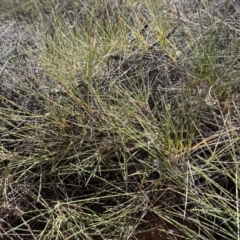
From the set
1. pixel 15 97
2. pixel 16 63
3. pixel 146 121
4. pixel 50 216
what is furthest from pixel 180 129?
pixel 16 63

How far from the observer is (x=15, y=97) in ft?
5.79

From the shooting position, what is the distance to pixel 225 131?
54.1 inches

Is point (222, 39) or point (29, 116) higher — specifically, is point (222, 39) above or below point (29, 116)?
below

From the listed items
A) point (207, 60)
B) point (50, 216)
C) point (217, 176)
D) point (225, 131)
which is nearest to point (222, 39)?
point (207, 60)

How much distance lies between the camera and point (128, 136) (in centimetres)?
144

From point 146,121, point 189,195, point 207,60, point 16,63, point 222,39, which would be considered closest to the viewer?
point 189,195

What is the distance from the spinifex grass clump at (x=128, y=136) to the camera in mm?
1318

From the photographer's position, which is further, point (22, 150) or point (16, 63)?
point (16, 63)

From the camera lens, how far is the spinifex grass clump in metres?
1.32

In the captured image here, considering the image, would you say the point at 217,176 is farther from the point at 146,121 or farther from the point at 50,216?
the point at 50,216

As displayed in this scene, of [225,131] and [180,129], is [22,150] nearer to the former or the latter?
[180,129]

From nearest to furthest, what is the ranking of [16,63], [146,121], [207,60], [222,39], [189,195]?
1. [189,195]
2. [146,121]
3. [207,60]
4. [222,39]
5. [16,63]

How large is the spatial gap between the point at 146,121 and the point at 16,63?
72 cm

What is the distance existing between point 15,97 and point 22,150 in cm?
27
